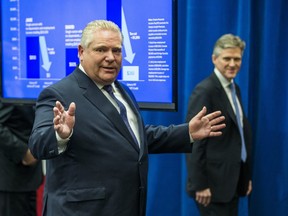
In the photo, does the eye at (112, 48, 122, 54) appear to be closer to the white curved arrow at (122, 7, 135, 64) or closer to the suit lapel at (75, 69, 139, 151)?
the suit lapel at (75, 69, 139, 151)

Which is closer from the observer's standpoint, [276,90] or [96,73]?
[96,73]

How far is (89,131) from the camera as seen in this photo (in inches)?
70.0

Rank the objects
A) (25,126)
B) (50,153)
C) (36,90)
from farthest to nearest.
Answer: (25,126)
(36,90)
(50,153)

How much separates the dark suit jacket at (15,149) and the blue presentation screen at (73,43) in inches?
10.3

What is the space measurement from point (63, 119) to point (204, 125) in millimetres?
681

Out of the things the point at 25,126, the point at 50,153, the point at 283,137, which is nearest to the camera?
the point at 50,153

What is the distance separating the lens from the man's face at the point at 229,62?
302 cm

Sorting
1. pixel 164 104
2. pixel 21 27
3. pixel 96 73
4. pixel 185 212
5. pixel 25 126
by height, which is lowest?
pixel 185 212

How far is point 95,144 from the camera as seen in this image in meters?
1.78

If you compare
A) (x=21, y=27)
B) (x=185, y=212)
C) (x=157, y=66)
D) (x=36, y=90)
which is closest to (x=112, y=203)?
(x=157, y=66)

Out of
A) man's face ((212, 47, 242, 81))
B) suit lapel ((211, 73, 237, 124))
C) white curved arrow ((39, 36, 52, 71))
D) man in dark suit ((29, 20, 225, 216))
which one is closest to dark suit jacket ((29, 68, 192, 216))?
man in dark suit ((29, 20, 225, 216))

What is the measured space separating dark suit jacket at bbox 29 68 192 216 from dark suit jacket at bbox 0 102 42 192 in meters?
0.92

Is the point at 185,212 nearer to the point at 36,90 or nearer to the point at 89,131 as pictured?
the point at 36,90

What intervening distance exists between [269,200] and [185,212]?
62 centimetres
